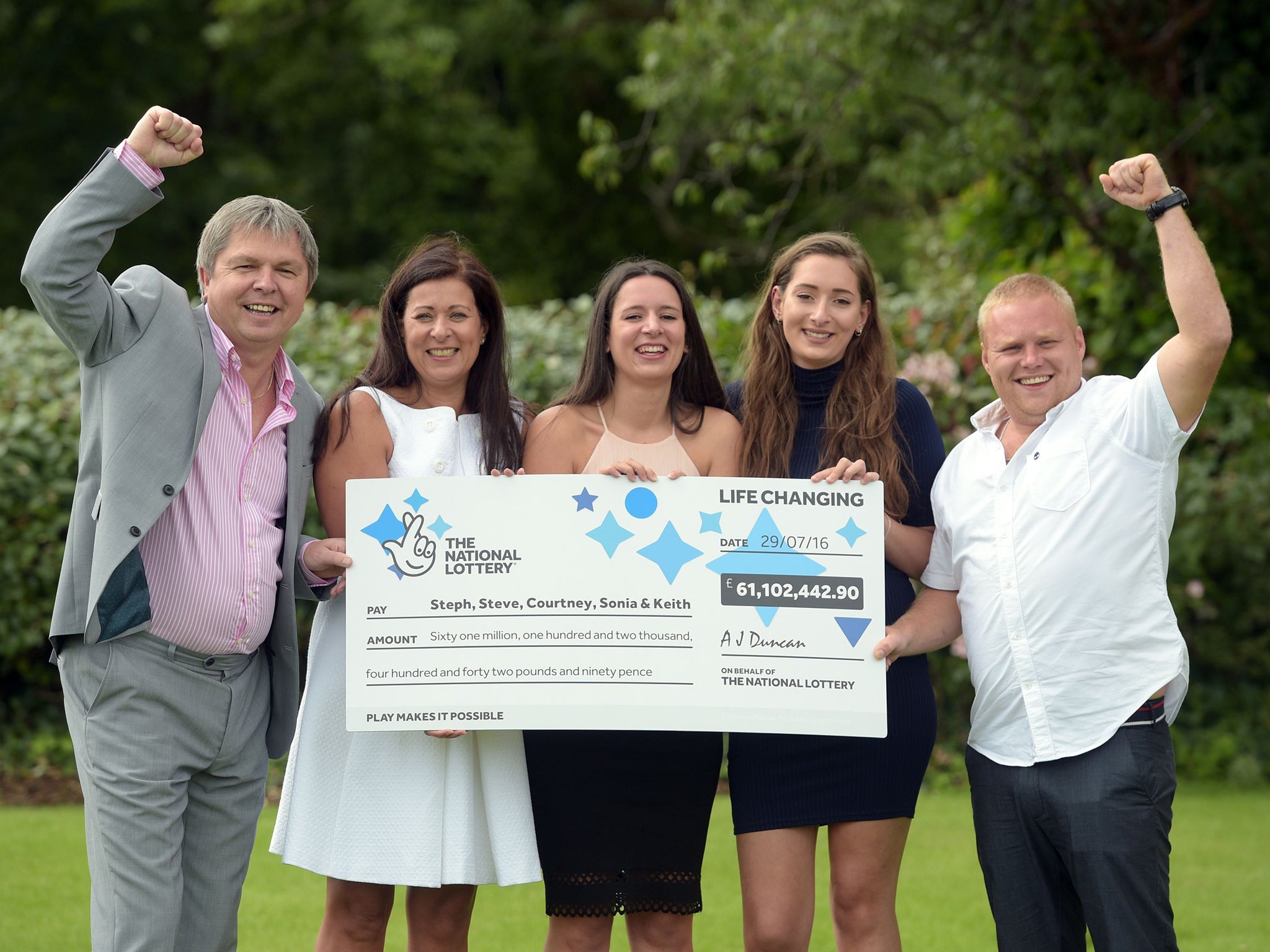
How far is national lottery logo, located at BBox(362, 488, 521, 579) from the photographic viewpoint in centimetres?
355

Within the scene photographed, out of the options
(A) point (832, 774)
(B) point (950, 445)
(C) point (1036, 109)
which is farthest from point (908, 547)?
(C) point (1036, 109)

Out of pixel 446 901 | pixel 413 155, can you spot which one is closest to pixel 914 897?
pixel 446 901

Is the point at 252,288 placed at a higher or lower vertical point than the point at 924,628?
higher

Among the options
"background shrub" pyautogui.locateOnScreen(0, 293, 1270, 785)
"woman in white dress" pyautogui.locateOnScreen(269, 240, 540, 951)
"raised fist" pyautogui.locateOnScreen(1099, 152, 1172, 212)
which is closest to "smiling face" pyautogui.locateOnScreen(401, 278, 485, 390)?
"woman in white dress" pyautogui.locateOnScreen(269, 240, 540, 951)

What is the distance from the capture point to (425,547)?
3557 mm

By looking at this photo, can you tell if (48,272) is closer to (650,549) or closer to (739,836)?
(650,549)

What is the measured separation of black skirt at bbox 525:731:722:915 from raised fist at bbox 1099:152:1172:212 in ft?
5.79

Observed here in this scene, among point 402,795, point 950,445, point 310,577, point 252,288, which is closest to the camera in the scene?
Result: point 252,288

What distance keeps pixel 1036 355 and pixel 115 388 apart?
226cm

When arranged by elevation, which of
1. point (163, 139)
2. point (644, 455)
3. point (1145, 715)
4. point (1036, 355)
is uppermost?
point (163, 139)

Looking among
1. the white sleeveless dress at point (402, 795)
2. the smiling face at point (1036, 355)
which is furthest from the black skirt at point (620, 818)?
the smiling face at point (1036, 355)

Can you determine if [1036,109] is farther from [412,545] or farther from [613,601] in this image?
[412,545]

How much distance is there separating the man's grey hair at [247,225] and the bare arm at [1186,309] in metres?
2.02

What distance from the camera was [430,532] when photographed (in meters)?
3.56
